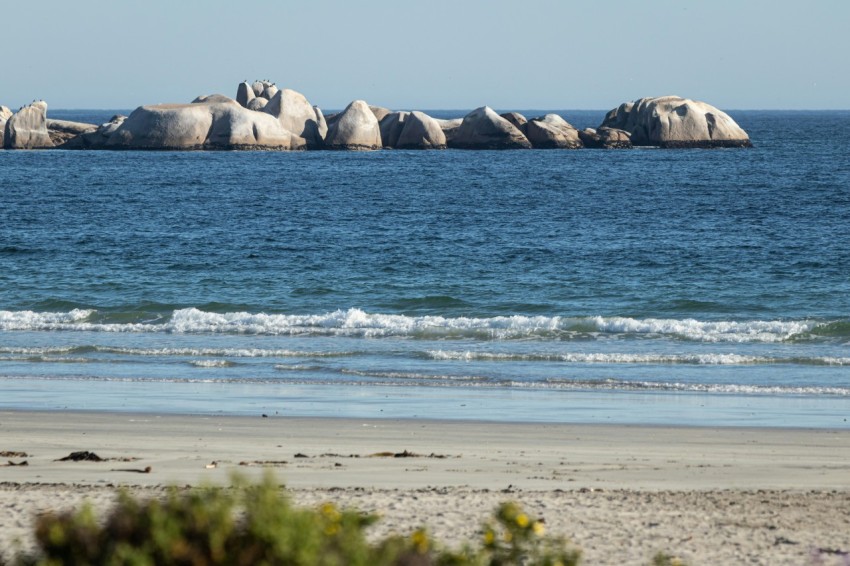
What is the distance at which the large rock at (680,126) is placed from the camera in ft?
283

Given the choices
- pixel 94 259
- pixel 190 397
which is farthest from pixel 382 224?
pixel 190 397

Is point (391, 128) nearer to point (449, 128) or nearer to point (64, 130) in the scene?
point (449, 128)

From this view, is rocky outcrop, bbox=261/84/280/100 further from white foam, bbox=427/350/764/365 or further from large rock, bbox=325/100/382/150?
white foam, bbox=427/350/764/365

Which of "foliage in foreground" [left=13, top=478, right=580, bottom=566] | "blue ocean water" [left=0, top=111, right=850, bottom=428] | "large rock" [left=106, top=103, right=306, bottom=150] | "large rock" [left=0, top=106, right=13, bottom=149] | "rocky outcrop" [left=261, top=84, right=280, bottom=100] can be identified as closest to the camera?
"foliage in foreground" [left=13, top=478, right=580, bottom=566]

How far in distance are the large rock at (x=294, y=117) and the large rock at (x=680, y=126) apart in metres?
24.6

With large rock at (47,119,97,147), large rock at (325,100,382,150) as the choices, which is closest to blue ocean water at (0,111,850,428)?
large rock at (325,100,382,150)

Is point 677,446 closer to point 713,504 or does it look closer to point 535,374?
point 713,504

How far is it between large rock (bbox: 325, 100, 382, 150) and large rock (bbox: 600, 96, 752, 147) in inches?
797

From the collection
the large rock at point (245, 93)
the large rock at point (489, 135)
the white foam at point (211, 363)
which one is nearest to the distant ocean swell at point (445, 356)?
the white foam at point (211, 363)

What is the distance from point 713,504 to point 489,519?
1909 mm

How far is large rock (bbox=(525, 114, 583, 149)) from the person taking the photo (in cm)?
8656

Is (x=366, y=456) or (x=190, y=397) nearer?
(x=366, y=456)

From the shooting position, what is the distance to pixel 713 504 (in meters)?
8.70

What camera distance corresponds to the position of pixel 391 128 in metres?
87.2
